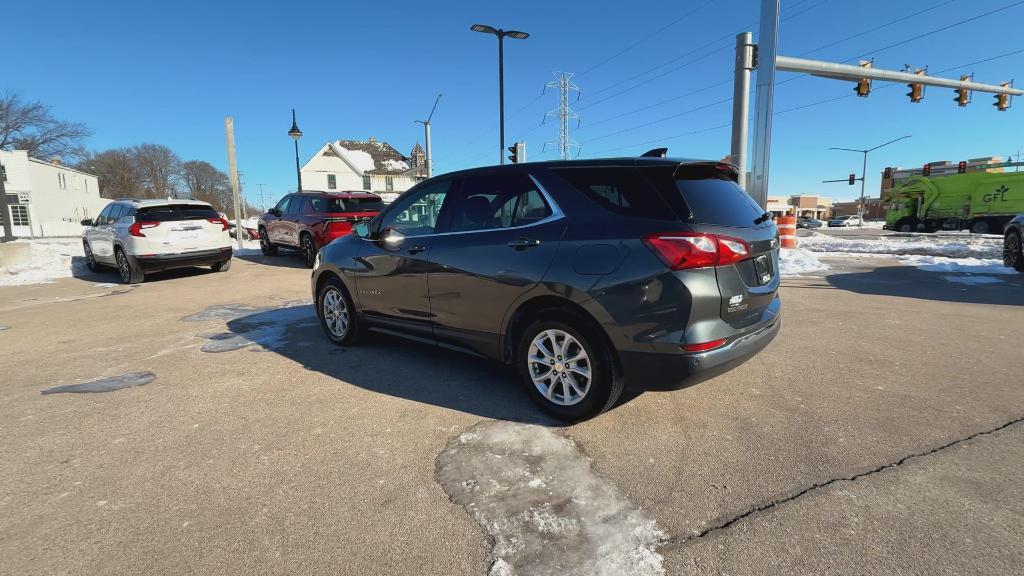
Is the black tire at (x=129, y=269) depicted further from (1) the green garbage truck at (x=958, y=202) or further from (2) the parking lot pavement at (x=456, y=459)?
(1) the green garbage truck at (x=958, y=202)

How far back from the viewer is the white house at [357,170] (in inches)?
1969

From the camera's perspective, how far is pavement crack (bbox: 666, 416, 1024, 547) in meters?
2.23

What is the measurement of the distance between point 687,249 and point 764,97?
1313 cm

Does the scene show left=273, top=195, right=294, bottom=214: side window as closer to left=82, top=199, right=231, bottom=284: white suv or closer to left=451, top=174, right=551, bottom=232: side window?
left=82, top=199, right=231, bottom=284: white suv

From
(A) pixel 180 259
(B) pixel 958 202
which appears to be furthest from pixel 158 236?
(B) pixel 958 202

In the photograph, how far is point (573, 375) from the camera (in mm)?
3309

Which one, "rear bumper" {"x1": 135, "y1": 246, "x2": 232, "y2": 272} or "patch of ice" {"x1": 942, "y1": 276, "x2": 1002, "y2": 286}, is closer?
"patch of ice" {"x1": 942, "y1": 276, "x2": 1002, "y2": 286}

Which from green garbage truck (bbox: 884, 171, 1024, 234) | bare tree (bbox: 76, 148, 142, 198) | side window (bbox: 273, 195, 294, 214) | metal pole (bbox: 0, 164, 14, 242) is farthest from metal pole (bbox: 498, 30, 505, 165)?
bare tree (bbox: 76, 148, 142, 198)

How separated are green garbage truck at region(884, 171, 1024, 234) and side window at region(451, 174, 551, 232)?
30.2 meters

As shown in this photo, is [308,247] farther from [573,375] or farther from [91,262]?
[573,375]

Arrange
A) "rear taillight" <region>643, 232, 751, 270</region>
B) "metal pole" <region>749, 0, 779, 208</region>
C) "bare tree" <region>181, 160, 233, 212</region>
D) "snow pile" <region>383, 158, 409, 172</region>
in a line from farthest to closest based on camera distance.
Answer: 1. "bare tree" <region>181, 160, 233, 212</region>
2. "snow pile" <region>383, 158, 409, 172</region>
3. "metal pole" <region>749, 0, 779, 208</region>
4. "rear taillight" <region>643, 232, 751, 270</region>

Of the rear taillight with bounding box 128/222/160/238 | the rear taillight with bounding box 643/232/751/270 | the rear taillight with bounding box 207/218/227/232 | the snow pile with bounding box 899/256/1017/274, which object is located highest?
the rear taillight with bounding box 207/218/227/232

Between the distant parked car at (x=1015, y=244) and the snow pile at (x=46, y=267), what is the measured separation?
67.0 ft

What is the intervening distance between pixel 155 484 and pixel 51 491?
0.52 meters
